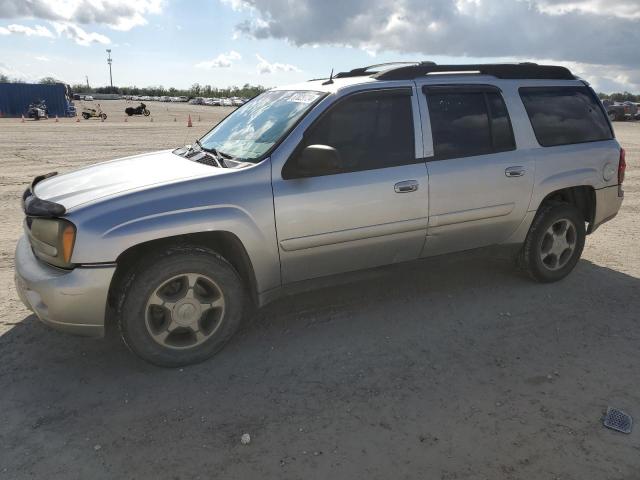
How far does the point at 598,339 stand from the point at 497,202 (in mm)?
1277

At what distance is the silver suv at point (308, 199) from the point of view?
310 cm

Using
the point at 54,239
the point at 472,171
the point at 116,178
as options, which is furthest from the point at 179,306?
the point at 472,171

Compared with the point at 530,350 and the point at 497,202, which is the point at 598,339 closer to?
the point at 530,350

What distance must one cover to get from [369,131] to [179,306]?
1.82 metres

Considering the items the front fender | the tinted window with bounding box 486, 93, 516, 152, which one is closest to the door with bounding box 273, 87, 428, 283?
the front fender

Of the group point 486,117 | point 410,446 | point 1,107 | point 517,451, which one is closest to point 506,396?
point 517,451

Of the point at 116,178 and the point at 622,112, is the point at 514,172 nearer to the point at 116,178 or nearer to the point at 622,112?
the point at 116,178

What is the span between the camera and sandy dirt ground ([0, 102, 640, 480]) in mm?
2535

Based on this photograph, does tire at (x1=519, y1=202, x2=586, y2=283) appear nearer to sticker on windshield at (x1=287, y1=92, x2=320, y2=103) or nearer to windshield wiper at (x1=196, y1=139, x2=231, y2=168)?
sticker on windshield at (x1=287, y1=92, x2=320, y2=103)

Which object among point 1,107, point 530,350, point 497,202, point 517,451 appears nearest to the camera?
point 517,451

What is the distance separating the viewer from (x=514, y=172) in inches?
166

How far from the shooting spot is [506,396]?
306 cm

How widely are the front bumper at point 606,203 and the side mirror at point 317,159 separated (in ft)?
9.30

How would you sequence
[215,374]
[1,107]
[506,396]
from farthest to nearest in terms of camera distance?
[1,107]
[215,374]
[506,396]
